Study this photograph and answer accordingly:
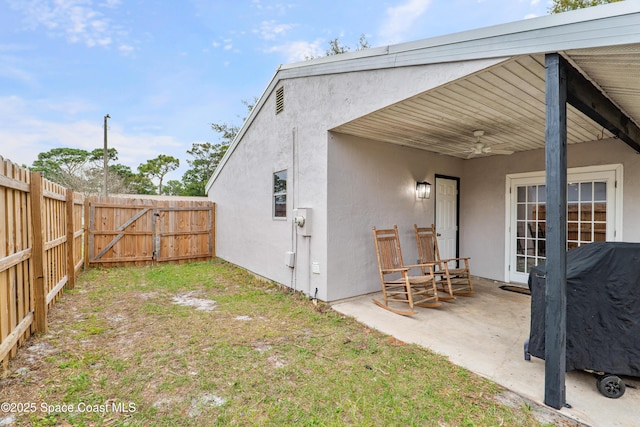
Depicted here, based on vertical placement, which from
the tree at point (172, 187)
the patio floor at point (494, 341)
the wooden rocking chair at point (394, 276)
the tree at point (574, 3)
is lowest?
the patio floor at point (494, 341)

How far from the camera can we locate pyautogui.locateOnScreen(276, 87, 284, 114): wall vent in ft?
18.2

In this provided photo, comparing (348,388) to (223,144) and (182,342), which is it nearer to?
(182,342)

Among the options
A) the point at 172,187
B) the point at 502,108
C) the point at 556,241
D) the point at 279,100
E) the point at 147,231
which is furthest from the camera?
the point at 172,187

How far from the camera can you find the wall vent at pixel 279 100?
18.2 feet

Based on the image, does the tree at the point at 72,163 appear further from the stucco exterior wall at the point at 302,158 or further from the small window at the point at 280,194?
the small window at the point at 280,194

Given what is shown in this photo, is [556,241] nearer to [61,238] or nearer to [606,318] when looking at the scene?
[606,318]

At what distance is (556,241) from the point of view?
6.87 feet

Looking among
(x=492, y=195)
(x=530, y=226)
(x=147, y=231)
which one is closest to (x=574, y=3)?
(x=492, y=195)

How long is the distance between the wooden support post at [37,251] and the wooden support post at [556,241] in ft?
15.5

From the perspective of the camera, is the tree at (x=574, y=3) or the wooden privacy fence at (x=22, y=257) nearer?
the wooden privacy fence at (x=22, y=257)

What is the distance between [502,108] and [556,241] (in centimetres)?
209

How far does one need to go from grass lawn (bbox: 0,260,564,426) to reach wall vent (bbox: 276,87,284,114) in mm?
3549

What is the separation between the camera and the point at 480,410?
2104mm

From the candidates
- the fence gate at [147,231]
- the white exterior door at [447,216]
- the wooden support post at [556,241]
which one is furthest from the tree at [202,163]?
the wooden support post at [556,241]
